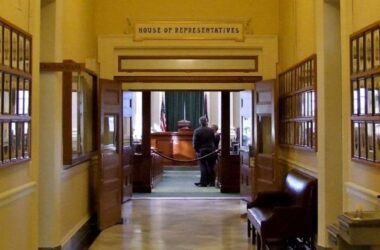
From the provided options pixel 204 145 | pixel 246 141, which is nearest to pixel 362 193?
pixel 246 141

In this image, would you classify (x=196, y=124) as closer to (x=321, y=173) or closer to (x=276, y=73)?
(x=276, y=73)

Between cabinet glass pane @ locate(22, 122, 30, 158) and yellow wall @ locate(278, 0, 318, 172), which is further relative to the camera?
yellow wall @ locate(278, 0, 318, 172)

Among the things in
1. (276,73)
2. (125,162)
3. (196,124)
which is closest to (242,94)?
(276,73)

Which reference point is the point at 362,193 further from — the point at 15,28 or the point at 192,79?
the point at 192,79

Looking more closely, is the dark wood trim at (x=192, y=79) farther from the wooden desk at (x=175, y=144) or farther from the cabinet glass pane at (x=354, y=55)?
the wooden desk at (x=175, y=144)

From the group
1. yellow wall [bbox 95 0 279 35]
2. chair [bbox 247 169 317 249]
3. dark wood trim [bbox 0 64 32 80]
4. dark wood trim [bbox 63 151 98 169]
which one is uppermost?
yellow wall [bbox 95 0 279 35]

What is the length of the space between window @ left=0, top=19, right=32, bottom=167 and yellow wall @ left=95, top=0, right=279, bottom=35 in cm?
375

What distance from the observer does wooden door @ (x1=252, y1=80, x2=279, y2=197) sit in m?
7.47

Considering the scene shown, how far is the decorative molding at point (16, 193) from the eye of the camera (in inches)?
158

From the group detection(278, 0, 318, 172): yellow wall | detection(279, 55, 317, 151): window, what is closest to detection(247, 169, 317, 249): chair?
detection(278, 0, 318, 172): yellow wall

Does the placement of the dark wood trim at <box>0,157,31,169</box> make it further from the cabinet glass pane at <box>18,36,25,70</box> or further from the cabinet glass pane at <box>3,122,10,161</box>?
the cabinet glass pane at <box>18,36,25,70</box>

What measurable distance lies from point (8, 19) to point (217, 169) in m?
8.90

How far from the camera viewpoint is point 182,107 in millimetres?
20672

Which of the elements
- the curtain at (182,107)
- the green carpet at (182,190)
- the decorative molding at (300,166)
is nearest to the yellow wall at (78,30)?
the decorative molding at (300,166)
